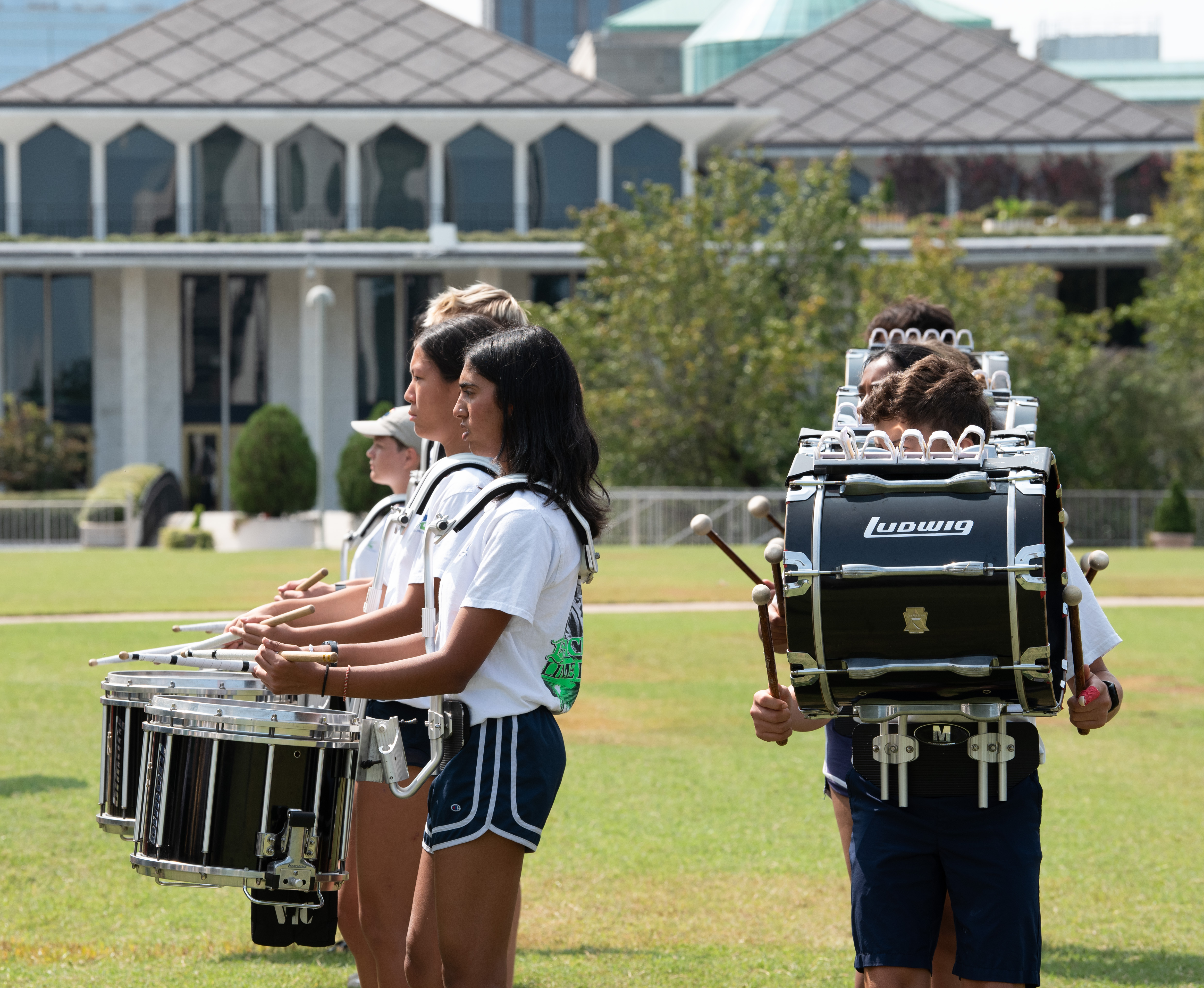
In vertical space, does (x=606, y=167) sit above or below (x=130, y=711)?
above

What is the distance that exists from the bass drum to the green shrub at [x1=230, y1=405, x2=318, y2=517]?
3186 centimetres

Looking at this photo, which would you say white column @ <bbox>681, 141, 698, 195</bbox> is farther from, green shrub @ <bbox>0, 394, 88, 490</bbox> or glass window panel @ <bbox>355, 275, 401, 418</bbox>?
green shrub @ <bbox>0, 394, 88, 490</bbox>

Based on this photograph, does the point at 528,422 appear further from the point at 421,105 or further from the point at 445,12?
the point at 445,12

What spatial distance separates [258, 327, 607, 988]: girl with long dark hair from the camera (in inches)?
135

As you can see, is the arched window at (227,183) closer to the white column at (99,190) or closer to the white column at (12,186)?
the white column at (99,190)

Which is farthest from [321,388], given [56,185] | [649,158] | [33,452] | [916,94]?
[916,94]

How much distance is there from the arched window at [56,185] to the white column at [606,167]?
47.4 ft

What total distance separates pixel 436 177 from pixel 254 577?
22.7 metres

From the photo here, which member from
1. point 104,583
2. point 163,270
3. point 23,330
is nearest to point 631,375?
point 104,583

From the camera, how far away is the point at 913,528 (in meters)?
3.08

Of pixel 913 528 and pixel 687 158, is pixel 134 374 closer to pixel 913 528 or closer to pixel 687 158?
pixel 687 158

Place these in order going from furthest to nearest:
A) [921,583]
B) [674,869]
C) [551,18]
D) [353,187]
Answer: [551,18], [353,187], [674,869], [921,583]

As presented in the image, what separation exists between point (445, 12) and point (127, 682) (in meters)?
46.8

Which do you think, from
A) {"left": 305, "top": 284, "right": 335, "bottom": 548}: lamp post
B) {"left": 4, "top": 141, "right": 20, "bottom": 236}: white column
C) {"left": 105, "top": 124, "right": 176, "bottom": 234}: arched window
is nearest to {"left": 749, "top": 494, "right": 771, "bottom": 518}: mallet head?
{"left": 305, "top": 284, "right": 335, "bottom": 548}: lamp post
